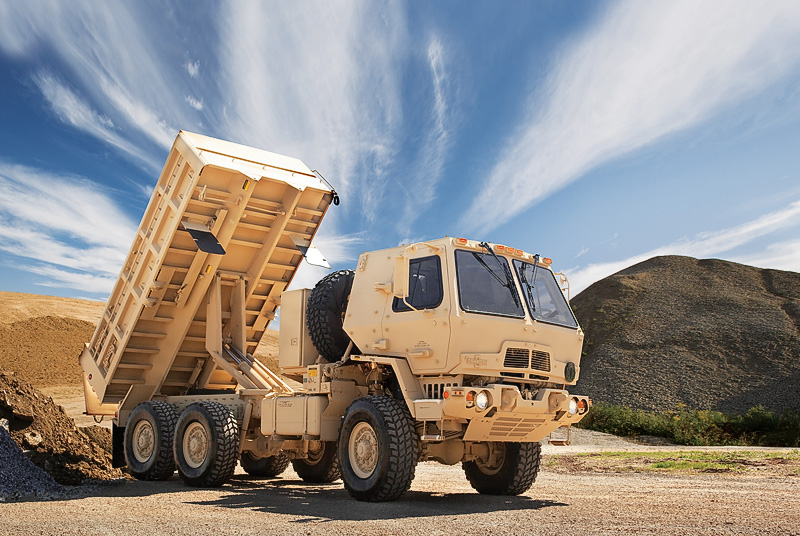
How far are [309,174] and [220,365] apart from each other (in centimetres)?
326

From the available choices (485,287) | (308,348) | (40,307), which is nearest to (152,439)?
(308,348)

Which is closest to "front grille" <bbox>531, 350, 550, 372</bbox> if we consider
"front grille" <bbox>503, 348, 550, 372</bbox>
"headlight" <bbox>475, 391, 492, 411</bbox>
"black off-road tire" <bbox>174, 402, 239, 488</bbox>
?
"front grille" <bbox>503, 348, 550, 372</bbox>

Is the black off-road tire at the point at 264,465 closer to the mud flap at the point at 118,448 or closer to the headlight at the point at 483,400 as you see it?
the mud flap at the point at 118,448

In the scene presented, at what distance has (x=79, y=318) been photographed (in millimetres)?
41375

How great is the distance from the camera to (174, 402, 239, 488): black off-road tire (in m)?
9.57

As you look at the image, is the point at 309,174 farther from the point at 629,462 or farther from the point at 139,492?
the point at 629,462

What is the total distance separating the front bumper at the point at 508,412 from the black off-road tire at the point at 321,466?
149 inches

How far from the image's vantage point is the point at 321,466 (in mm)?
10992

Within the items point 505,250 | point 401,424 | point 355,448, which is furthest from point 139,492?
point 505,250

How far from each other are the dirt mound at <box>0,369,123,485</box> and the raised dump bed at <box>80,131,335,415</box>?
0.69 metres

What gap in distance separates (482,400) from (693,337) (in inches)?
1349

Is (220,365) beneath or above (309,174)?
beneath

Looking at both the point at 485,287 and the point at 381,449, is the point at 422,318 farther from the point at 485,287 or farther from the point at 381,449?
the point at 381,449

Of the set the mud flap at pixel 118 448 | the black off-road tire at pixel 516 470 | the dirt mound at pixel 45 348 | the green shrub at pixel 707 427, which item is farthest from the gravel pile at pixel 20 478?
the dirt mound at pixel 45 348
